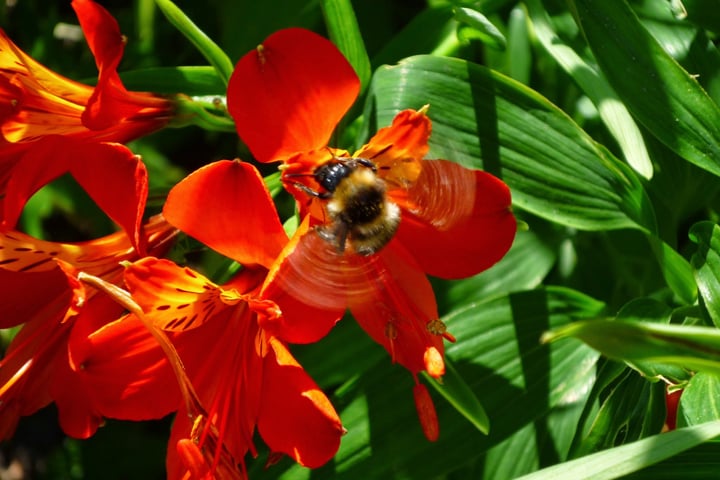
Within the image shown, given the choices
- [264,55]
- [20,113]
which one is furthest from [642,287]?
[20,113]

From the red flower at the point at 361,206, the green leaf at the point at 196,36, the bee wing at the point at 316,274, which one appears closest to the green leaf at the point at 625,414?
the red flower at the point at 361,206

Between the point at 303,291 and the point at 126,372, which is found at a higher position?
the point at 303,291

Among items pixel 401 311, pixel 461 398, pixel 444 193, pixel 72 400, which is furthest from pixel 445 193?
pixel 72 400

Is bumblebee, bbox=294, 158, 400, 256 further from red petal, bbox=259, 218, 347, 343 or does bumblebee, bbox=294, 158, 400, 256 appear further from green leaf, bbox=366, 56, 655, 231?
green leaf, bbox=366, 56, 655, 231

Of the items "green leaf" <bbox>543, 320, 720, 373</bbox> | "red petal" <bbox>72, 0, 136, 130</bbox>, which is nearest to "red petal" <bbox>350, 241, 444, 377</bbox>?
"green leaf" <bbox>543, 320, 720, 373</bbox>

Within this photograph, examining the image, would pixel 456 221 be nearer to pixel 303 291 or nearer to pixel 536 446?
pixel 303 291

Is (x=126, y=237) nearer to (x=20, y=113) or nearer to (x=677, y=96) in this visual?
(x=20, y=113)

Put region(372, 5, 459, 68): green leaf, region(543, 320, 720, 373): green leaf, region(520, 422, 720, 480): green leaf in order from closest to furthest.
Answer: region(543, 320, 720, 373): green leaf
region(520, 422, 720, 480): green leaf
region(372, 5, 459, 68): green leaf
